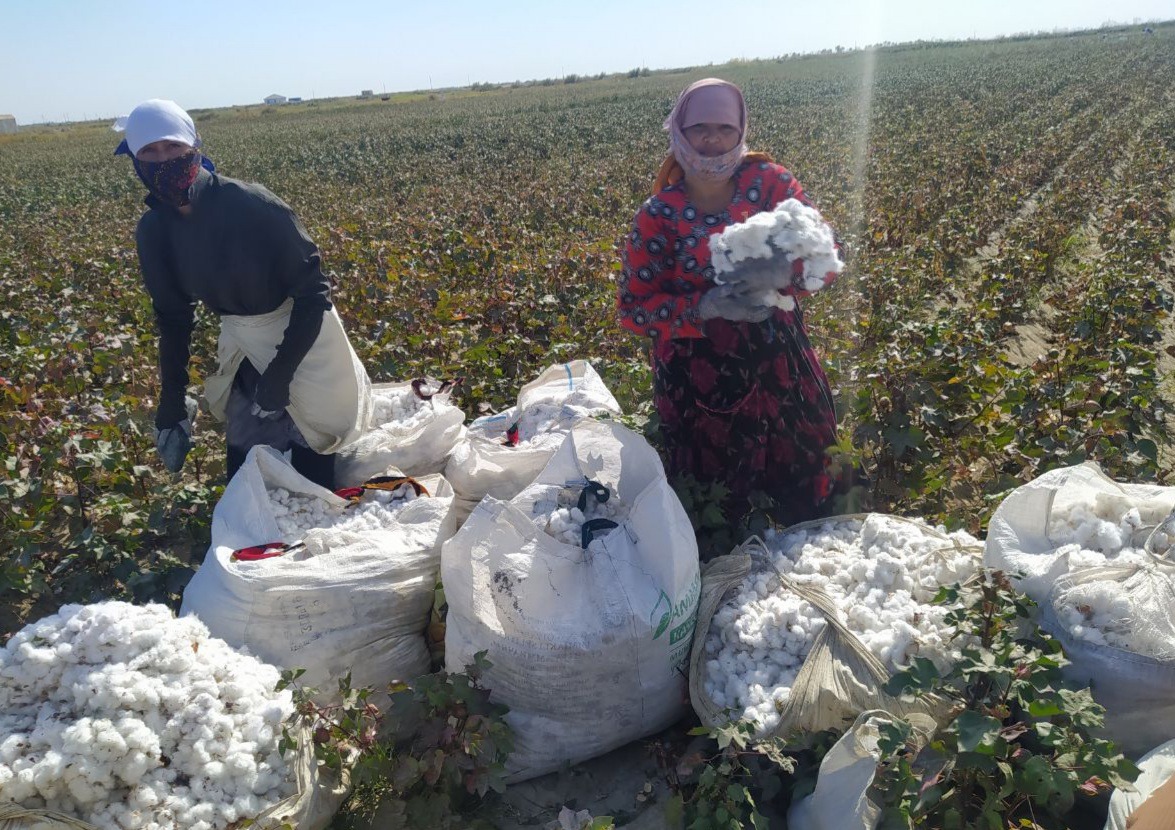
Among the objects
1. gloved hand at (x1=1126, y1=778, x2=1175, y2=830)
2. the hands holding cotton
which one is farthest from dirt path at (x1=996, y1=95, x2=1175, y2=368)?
gloved hand at (x1=1126, y1=778, x2=1175, y2=830)

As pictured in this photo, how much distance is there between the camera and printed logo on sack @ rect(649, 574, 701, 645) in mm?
1998

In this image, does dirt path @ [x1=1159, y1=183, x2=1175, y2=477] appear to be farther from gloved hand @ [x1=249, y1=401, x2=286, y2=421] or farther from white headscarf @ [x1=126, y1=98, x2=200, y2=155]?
white headscarf @ [x1=126, y1=98, x2=200, y2=155]

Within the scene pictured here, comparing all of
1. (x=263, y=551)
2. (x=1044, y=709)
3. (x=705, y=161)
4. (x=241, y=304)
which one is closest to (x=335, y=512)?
(x=263, y=551)

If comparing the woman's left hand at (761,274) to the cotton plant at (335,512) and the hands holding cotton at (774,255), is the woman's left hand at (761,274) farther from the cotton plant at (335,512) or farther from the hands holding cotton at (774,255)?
the cotton plant at (335,512)

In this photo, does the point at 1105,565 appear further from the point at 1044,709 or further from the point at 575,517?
the point at 575,517

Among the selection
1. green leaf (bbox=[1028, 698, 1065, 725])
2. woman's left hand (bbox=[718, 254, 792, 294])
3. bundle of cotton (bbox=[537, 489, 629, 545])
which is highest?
woman's left hand (bbox=[718, 254, 792, 294])

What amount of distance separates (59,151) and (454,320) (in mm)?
37522

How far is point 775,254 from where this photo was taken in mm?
2365

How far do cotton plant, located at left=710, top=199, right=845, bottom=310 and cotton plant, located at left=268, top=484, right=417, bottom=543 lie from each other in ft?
4.22

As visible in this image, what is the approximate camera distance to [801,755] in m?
1.83

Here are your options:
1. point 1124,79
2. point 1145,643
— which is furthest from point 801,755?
point 1124,79

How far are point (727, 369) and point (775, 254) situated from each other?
0.57 metres

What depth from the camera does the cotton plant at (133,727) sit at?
4.95ft

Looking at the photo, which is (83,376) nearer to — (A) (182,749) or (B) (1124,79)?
(A) (182,749)
